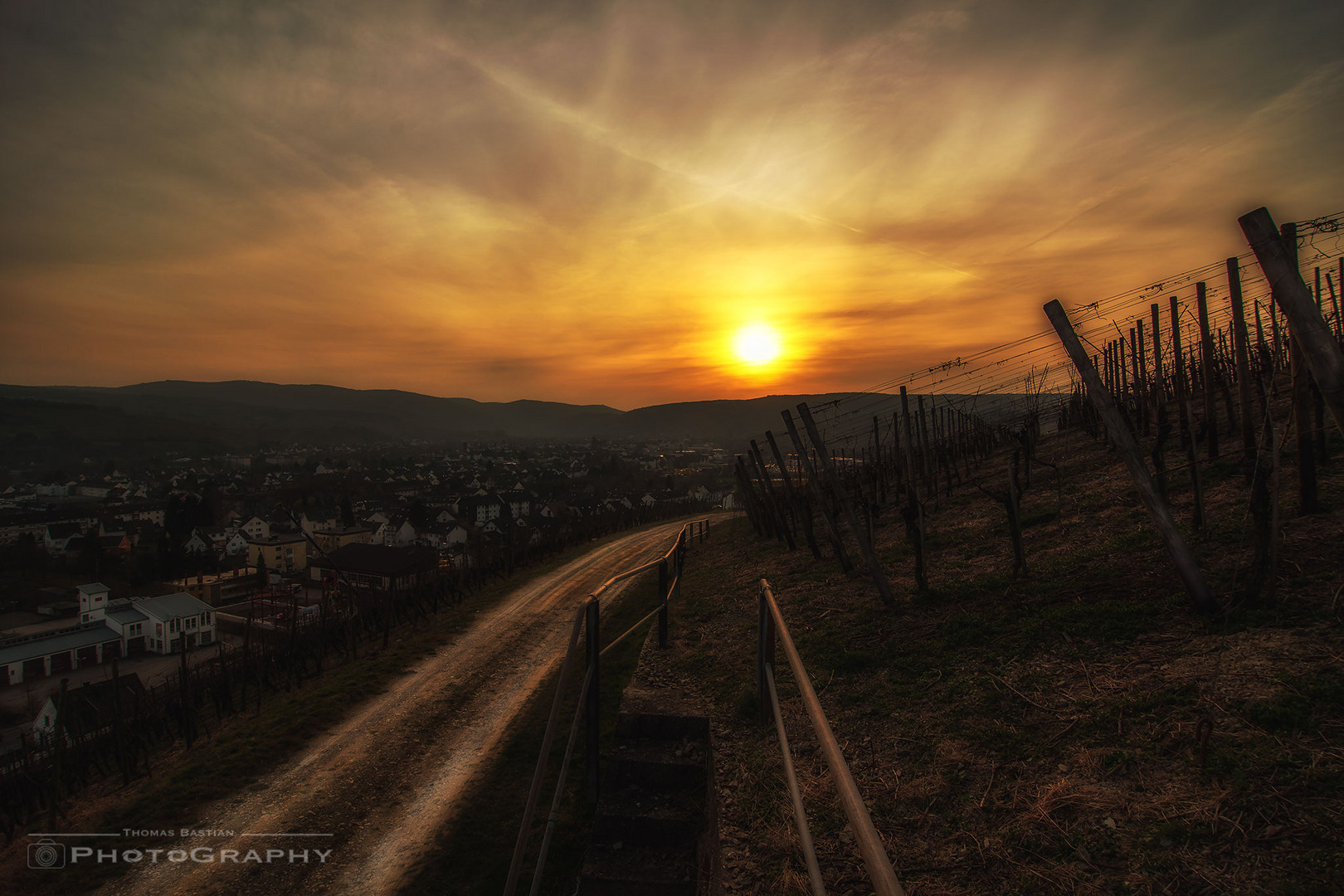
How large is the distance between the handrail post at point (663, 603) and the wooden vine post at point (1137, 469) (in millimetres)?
5161

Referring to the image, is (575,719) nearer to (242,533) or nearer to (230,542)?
(230,542)

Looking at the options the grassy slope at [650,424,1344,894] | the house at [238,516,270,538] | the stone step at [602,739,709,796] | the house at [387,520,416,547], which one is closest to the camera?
the grassy slope at [650,424,1344,894]

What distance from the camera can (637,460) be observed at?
6216 inches

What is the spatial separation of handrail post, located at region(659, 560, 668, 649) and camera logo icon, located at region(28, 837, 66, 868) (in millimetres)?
7441

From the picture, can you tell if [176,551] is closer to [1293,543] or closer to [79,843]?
[79,843]

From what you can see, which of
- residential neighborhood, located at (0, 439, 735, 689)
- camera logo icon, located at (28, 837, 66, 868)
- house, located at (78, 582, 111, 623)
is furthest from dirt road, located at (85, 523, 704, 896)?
house, located at (78, 582, 111, 623)

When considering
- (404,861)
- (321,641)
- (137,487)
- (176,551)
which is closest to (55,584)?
(176,551)

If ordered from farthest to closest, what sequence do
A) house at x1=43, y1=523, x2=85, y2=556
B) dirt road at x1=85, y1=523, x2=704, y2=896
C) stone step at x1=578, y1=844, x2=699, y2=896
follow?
1. house at x1=43, y1=523, x2=85, y2=556
2. dirt road at x1=85, y1=523, x2=704, y2=896
3. stone step at x1=578, y1=844, x2=699, y2=896

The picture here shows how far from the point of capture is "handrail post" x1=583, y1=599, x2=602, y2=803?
17.1 feet

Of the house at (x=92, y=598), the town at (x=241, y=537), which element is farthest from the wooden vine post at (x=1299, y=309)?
the house at (x=92, y=598)

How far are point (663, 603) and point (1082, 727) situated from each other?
524cm

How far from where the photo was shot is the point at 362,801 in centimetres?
729

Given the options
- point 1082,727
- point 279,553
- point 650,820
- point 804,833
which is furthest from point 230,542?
point 1082,727

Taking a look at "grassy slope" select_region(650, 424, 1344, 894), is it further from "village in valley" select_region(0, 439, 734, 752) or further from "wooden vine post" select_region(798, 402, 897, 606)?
"village in valley" select_region(0, 439, 734, 752)
